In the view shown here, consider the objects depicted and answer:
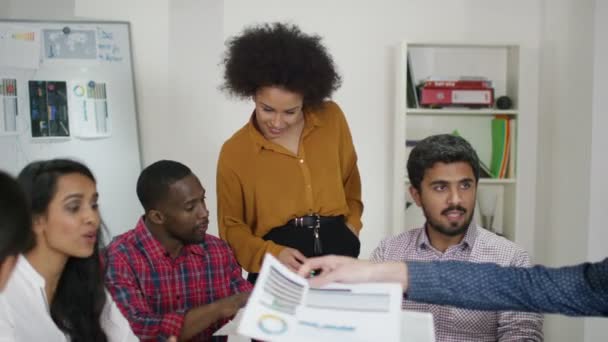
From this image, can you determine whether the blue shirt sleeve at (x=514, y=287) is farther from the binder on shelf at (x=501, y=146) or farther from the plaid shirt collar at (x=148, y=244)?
the binder on shelf at (x=501, y=146)

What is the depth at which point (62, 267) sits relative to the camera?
1.71 metres

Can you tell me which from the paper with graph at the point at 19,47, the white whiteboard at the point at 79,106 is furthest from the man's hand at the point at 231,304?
the paper with graph at the point at 19,47

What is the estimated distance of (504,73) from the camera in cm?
372

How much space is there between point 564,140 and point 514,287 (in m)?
2.25

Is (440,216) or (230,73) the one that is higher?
(230,73)

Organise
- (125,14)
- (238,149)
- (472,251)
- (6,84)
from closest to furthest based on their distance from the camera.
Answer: (472,251) → (238,149) → (6,84) → (125,14)

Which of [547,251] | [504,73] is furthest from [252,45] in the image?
[547,251]

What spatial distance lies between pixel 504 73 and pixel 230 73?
6.48 feet

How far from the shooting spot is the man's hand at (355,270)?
1415 mm

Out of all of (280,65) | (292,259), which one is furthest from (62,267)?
(280,65)

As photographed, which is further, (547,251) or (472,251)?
(547,251)

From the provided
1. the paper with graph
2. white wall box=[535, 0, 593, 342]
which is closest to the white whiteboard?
the paper with graph

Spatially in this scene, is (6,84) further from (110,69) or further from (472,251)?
(472,251)

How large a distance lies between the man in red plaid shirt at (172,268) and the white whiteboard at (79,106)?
1368mm
